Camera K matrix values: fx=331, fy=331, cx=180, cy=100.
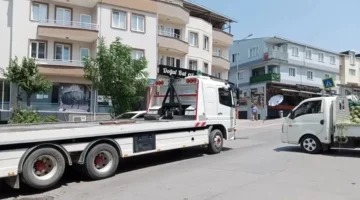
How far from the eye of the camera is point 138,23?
27.8 m

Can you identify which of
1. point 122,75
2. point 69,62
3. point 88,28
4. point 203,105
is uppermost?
point 88,28

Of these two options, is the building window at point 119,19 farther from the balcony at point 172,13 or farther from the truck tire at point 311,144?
the truck tire at point 311,144

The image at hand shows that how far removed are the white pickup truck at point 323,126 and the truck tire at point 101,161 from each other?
750cm

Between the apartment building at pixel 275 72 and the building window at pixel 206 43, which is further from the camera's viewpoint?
the apartment building at pixel 275 72

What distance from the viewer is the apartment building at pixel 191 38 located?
3028cm

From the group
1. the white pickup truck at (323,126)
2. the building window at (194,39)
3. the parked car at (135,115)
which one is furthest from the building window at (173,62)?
the white pickup truck at (323,126)

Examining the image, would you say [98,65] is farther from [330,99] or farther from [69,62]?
[330,99]

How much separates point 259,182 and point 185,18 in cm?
2572

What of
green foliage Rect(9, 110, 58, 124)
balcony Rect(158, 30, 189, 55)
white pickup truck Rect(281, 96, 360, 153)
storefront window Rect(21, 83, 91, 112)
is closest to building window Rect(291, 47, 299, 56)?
balcony Rect(158, 30, 189, 55)

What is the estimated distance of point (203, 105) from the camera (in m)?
12.1

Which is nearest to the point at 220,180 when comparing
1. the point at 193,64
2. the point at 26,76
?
the point at 26,76

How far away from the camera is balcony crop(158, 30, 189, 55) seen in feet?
96.5


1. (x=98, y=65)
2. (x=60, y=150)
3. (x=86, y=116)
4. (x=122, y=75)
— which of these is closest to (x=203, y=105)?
(x=60, y=150)

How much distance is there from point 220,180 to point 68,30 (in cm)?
2048
